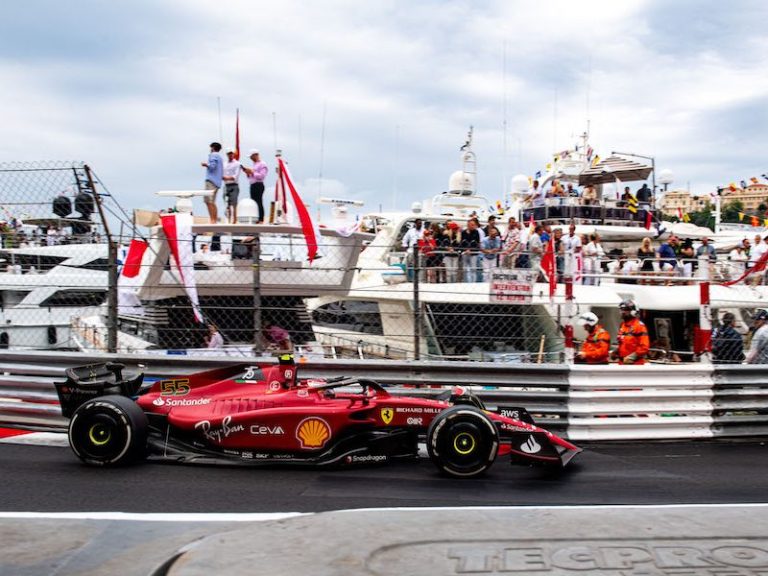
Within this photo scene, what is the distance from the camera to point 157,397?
6715 millimetres

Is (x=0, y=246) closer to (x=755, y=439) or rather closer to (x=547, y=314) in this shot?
(x=547, y=314)

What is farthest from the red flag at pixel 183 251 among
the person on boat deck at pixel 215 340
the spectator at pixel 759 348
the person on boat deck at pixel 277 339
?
the spectator at pixel 759 348

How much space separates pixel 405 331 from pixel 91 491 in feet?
23.8

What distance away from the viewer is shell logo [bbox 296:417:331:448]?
6426 millimetres

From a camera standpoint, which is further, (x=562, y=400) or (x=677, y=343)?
(x=677, y=343)

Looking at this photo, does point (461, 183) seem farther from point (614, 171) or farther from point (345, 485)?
point (345, 485)

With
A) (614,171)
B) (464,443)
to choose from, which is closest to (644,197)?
(614,171)

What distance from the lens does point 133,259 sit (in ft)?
30.8

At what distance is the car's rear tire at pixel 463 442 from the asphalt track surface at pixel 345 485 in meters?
0.12

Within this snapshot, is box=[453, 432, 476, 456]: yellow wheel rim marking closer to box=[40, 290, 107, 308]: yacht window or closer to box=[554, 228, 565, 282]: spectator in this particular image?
box=[554, 228, 565, 282]: spectator

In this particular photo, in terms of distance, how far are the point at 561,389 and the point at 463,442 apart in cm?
201

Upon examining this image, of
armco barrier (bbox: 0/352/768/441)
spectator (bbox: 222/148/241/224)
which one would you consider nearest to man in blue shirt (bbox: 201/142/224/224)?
spectator (bbox: 222/148/241/224)

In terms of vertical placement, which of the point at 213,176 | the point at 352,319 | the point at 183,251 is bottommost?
the point at 352,319

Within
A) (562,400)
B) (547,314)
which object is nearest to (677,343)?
(547,314)
